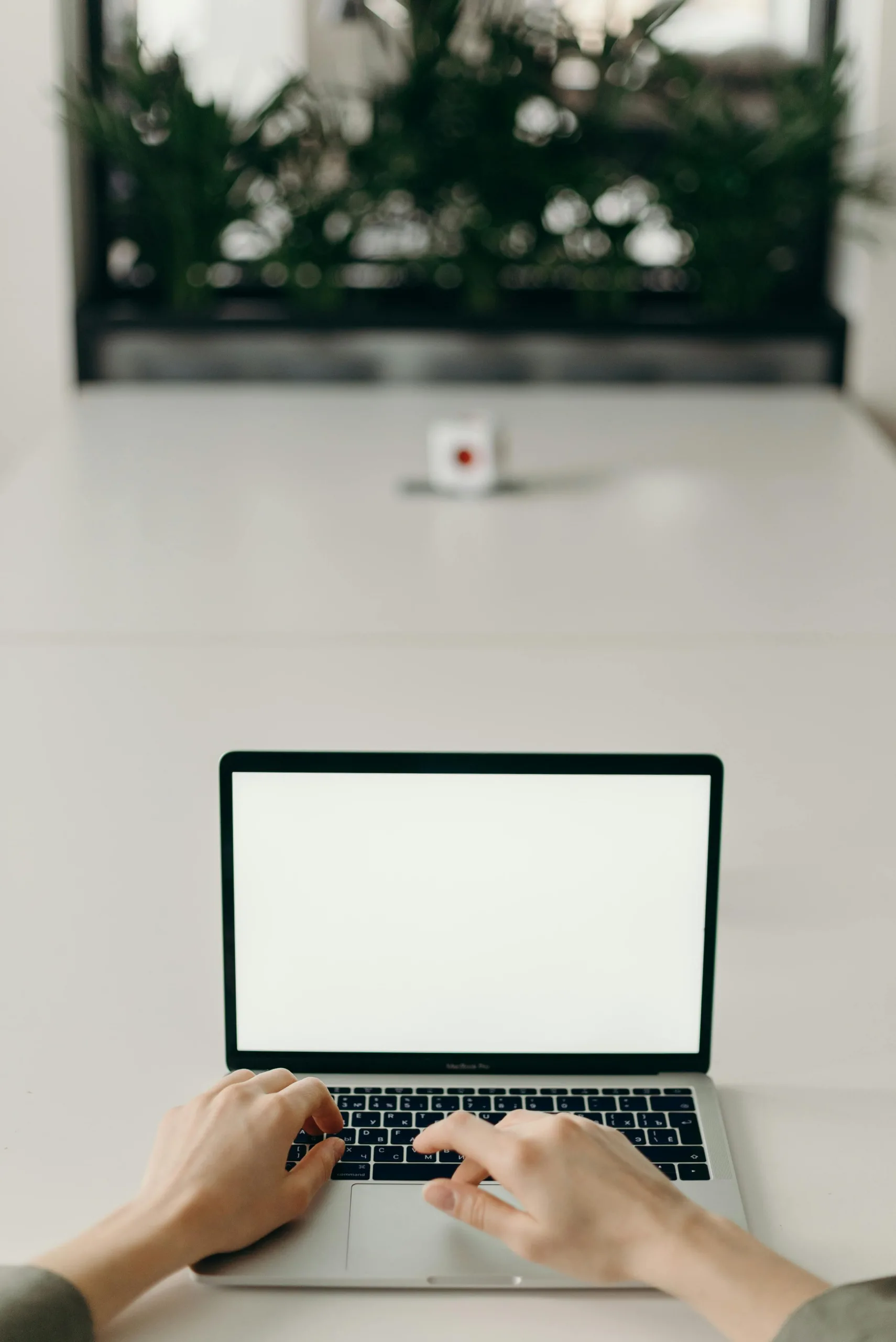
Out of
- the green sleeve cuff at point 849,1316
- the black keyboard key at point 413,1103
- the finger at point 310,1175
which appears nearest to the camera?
the green sleeve cuff at point 849,1316

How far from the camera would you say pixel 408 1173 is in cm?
86

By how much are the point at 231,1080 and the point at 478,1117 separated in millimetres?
154

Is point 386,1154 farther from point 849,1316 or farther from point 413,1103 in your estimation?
point 849,1316

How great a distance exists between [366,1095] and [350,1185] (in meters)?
0.08

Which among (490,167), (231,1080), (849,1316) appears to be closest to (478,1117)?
(231,1080)

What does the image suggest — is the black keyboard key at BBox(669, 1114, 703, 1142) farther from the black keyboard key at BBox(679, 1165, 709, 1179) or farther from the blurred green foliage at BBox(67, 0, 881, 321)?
the blurred green foliage at BBox(67, 0, 881, 321)

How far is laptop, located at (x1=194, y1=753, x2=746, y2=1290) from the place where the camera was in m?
0.94

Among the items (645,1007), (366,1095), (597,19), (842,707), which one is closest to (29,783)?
(366,1095)

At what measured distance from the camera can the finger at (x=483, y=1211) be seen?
773 millimetres

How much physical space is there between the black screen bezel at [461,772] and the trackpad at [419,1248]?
11 centimetres

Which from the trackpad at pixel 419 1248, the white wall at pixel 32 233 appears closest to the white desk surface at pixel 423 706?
the trackpad at pixel 419 1248

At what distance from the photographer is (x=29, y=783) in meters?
1.36

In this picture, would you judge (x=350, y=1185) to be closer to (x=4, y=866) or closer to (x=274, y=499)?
(x=4, y=866)

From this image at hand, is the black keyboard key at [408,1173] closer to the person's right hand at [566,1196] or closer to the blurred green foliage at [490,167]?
the person's right hand at [566,1196]
